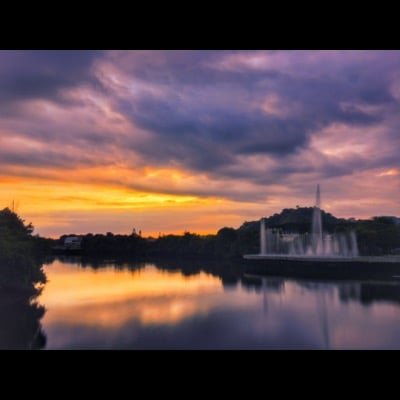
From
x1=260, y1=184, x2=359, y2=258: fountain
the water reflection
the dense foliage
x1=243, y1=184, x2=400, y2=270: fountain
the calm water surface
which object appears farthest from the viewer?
x1=260, y1=184, x2=359, y2=258: fountain

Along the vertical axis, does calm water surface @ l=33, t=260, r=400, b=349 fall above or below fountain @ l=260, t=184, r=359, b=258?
below

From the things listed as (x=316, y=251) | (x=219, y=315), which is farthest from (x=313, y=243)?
(x=219, y=315)

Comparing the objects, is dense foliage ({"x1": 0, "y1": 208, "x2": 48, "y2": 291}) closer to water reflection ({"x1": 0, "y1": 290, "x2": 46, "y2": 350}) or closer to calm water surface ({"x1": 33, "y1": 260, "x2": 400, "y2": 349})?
water reflection ({"x1": 0, "y1": 290, "x2": 46, "y2": 350})

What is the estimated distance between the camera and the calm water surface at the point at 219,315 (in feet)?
30.6

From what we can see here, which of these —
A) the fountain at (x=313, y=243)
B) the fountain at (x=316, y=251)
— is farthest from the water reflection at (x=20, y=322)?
the fountain at (x=313, y=243)

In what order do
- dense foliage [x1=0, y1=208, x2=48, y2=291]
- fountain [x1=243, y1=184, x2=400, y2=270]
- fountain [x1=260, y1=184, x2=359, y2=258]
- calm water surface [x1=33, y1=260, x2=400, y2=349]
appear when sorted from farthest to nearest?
fountain [x1=260, y1=184, x2=359, y2=258]
fountain [x1=243, y1=184, x2=400, y2=270]
dense foliage [x1=0, y1=208, x2=48, y2=291]
calm water surface [x1=33, y1=260, x2=400, y2=349]

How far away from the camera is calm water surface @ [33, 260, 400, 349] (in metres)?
9.33

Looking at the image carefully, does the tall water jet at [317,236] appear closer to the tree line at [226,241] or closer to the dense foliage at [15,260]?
the tree line at [226,241]

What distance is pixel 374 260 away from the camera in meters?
21.8

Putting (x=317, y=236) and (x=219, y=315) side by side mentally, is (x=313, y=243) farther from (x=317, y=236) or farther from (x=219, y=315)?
(x=219, y=315)

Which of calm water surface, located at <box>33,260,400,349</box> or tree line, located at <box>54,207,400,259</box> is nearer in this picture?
calm water surface, located at <box>33,260,400,349</box>

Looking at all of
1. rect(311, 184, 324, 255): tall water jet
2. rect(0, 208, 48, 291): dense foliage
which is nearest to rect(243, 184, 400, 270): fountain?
rect(311, 184, 324, 255): tall water jet
